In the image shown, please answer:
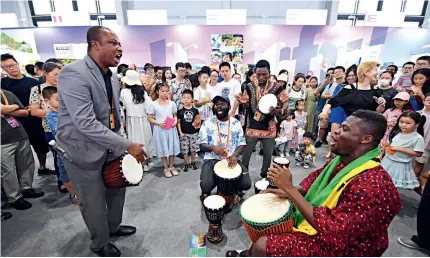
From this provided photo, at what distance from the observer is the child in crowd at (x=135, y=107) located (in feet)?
11.1

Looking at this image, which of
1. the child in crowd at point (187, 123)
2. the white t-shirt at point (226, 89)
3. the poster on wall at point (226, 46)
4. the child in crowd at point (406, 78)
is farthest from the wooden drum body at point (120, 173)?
the poster on wall at point (226, 46)

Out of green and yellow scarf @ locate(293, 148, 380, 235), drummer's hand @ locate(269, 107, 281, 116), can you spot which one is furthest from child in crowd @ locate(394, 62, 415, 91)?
green and yellow scarf @ locate(293, 148, 380, 235)

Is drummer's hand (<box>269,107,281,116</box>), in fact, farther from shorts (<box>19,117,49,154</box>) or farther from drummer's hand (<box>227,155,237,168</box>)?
shorts (<box>19,117,49,154</box>)

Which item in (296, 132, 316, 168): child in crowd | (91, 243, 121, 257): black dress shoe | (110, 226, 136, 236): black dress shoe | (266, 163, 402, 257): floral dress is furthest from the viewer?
(296, 132, 316, 168): child in crowd

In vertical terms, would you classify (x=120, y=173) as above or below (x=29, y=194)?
above

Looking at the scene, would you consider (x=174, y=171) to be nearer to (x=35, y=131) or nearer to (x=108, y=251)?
(x=108, y=251)

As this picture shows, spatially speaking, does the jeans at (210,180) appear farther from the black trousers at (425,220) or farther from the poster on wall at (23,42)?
the poster on wall at (23,42)

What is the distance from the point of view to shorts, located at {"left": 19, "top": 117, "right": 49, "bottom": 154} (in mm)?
3178

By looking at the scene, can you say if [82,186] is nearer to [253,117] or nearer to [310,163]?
[253,117]

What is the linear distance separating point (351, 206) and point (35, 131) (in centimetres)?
399

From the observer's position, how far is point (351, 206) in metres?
1.10

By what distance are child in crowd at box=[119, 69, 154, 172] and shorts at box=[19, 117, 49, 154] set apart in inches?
47.4

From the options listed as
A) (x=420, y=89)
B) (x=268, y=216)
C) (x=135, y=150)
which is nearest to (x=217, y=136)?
(x=135, y=150)

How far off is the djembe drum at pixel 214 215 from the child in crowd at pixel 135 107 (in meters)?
1.80
